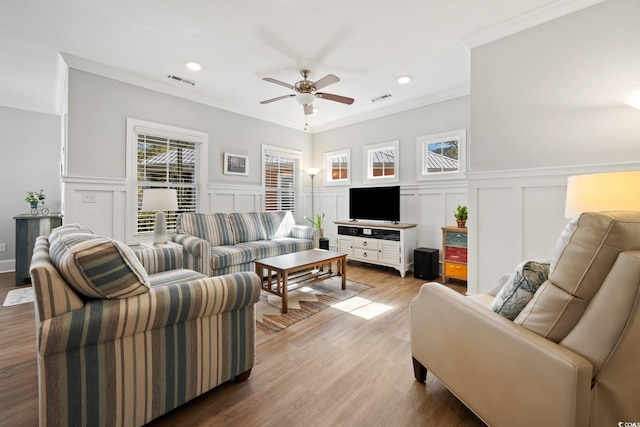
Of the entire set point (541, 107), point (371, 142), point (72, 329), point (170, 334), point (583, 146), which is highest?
point (371, 142)

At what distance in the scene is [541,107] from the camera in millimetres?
2428

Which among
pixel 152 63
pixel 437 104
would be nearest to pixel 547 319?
pixel 437 104

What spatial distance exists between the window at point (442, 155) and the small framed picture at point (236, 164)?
2.99 meters

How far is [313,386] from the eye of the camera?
166 centimetres

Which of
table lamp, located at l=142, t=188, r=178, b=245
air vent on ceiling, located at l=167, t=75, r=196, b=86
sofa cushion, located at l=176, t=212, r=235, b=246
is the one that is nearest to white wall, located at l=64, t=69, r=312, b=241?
air vent on ceiling, located at l=167, t=75, r=196, b=86

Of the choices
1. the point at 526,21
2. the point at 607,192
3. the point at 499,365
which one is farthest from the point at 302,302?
the point at 526,21

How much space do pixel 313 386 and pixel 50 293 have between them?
1.41m

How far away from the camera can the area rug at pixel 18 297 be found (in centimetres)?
300

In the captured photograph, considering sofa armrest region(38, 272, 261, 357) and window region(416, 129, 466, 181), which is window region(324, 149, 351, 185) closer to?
window region(416, 129, 466, 181)

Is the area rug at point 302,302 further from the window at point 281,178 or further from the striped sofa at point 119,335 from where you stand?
the window at point 281,178

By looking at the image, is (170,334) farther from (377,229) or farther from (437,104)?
(437,104)

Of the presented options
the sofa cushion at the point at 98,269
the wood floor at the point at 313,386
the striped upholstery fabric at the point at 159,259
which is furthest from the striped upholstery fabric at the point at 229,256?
the sofa cushion at the point at 98,269

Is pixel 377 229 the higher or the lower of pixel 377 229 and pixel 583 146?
the lower

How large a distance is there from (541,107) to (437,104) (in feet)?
6.37
